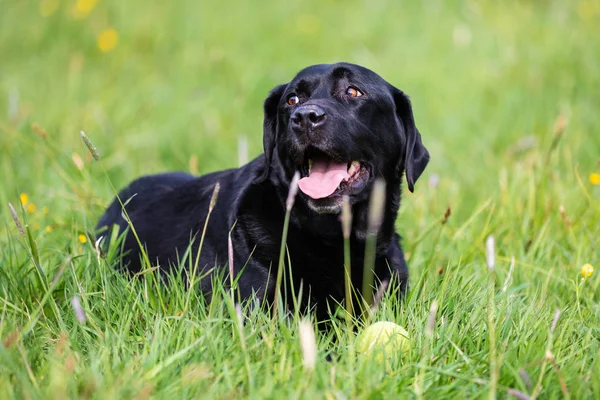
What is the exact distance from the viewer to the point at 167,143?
20.4 feet

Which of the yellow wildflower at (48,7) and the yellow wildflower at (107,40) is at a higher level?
the yellow wildflower at (48,7)

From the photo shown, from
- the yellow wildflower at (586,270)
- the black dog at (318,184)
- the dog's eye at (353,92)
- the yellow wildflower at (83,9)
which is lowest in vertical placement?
the yellow wildflower at (586,270)

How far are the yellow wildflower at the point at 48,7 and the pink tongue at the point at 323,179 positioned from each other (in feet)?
21.0

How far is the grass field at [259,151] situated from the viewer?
2336mm

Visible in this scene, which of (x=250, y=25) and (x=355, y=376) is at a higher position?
(x=250, y=25)

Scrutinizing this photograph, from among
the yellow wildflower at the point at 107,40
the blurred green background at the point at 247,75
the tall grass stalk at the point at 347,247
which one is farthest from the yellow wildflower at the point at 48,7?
the tall grass stalk at the point at 347,247

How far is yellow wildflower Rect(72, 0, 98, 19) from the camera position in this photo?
28.3 feet

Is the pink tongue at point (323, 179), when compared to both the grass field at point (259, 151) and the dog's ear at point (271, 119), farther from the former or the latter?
the grass field at point (259, 151)

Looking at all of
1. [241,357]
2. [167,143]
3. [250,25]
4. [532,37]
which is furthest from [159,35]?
[241,357]

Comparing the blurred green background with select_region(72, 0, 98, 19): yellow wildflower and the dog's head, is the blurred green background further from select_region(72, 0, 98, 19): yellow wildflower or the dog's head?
the dog's head

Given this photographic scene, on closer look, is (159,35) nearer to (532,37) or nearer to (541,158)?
(532,37)

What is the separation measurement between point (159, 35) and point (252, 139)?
9.47 feet

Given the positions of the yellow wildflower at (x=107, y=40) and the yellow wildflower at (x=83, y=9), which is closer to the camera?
the yellow wildflower at (x=107, y=40)

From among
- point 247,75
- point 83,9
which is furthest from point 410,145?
point 83,9
